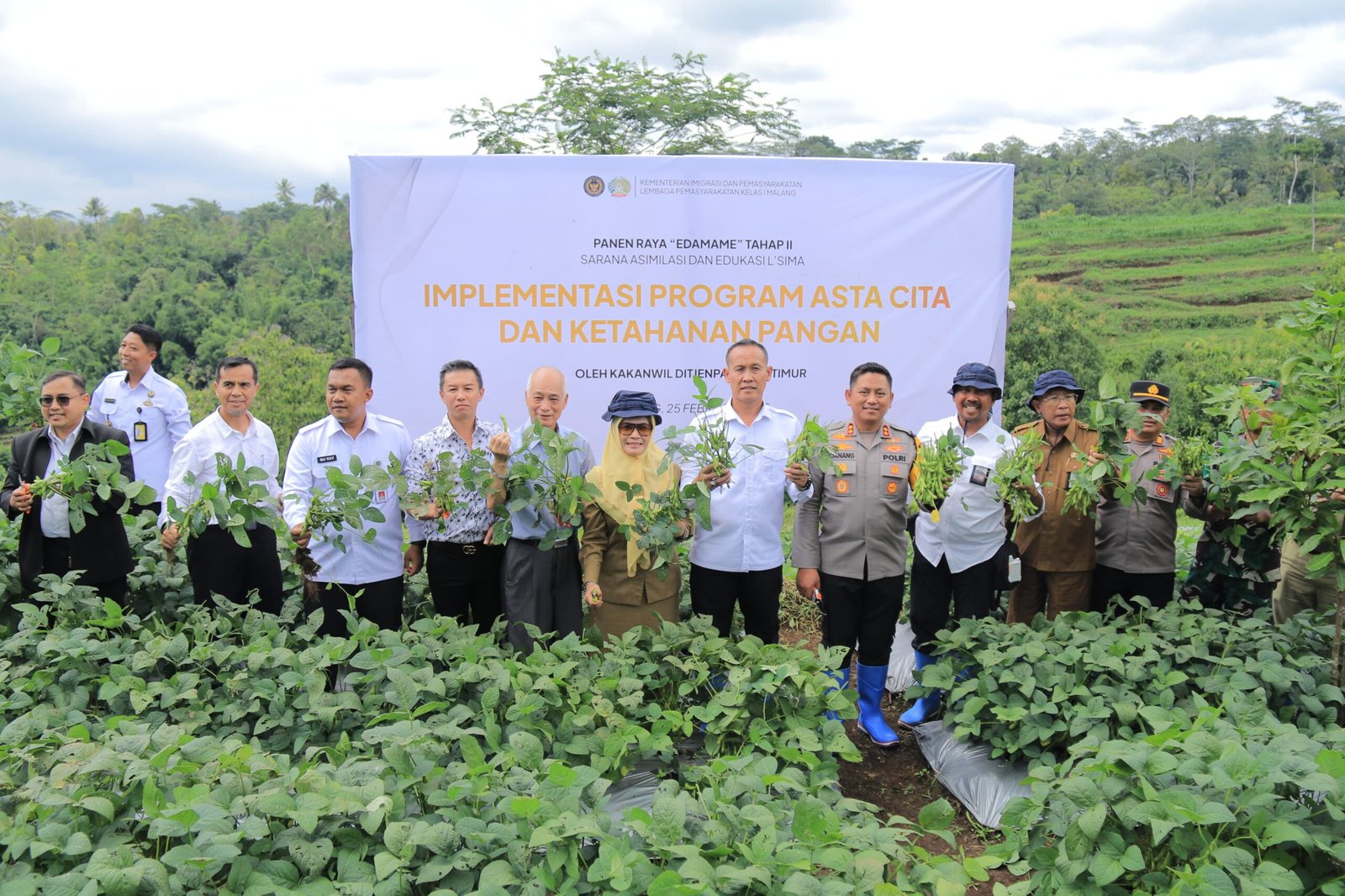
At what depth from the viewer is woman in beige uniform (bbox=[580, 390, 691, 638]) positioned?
363 centimetres

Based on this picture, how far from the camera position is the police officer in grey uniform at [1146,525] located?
4.14 meters

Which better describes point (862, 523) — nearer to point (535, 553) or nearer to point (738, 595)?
point (738, 595)

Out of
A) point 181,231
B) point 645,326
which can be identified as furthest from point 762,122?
point 181,231

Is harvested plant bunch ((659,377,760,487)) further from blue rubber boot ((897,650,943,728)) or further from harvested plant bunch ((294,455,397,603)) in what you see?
blue rubber boot ((897,650,943,728))

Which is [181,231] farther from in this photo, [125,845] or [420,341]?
[125,845]

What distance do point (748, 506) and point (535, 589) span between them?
902mm

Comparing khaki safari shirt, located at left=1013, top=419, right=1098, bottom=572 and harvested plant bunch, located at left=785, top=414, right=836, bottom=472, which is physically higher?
harvested plant bunch, located at left=785, top=414, right=836, bottom=472

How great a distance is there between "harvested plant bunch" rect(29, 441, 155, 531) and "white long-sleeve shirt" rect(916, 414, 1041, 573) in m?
3.11

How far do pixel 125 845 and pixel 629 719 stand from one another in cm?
141

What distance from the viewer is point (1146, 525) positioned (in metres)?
4.15

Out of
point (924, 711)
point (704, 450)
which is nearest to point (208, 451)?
point (704, 450)

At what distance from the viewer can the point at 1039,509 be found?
402 cm

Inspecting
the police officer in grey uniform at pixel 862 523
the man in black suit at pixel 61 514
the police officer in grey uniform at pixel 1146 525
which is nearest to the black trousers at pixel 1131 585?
the police officer in grey uniform at pixel 1146 525

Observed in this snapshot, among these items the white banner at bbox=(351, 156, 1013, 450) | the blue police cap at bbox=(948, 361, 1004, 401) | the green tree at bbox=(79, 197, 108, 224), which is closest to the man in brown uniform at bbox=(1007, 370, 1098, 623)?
the blue police cap at bbox=(948, 361, 1004, 401)
